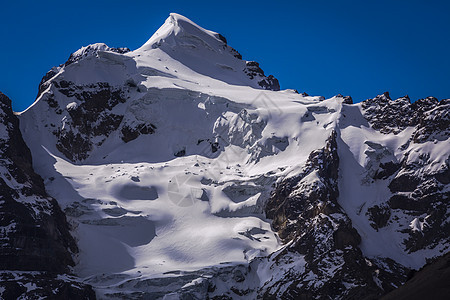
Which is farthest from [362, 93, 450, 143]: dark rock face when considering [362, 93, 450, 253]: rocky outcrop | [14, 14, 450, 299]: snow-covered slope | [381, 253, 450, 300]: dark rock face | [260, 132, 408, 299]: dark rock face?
[381, 253, 450, 300]: dark rock face

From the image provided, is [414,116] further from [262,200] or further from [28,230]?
[28,230]

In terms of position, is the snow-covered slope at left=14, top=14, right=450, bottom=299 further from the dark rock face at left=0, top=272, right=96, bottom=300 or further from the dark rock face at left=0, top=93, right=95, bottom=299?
the dark rock face at left=0, top=93, right=95, bottom=299

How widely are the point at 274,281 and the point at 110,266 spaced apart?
28.9m

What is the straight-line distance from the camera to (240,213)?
6811 inches

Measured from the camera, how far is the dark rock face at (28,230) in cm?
14888

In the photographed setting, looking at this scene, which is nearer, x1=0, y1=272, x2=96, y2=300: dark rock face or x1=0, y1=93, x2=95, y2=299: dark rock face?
x1=0, y1=272, x2=96, y2=300: dark rock face

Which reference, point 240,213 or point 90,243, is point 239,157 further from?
point 90,243

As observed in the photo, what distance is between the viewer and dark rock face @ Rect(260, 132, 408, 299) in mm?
147000

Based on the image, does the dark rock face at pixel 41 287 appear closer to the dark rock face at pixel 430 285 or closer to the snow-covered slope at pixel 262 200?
the snow-covered slope at pixel 262 200

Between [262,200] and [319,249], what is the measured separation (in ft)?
74.1

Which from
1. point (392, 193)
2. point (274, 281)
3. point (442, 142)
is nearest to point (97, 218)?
point (274, 281)

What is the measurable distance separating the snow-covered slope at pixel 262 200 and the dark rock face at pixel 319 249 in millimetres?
229

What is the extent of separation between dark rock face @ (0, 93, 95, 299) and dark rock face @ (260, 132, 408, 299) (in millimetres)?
36074

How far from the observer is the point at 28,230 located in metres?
153
